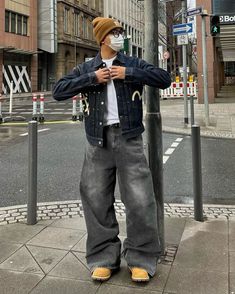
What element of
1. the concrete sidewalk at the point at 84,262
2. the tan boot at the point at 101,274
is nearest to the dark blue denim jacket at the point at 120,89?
the tan boot at the point at 101,274

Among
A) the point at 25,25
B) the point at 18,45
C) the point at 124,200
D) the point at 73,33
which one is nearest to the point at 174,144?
the point at 124,200

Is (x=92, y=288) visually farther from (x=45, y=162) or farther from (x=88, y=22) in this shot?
(x=88, y=22)

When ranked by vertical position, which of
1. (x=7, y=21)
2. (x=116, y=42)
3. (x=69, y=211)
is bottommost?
(x=69, y=211)

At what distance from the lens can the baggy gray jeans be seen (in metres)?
3.27

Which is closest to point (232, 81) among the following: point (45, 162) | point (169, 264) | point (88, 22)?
point (88, 22)

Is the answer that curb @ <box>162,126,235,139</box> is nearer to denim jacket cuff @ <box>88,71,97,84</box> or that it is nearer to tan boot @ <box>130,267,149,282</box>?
tan boot @ <box>130,267,149,282</box>

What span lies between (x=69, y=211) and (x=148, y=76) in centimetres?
252

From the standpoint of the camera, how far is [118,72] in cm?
309

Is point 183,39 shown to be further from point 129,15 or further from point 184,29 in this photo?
point 129,15

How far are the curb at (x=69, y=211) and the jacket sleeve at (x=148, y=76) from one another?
7.24 feet

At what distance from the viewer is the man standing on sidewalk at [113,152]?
3.19 metres

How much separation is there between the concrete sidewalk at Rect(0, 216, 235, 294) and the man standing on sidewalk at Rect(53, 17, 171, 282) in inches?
5.5

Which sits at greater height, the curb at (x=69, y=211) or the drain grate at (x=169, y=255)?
the drain grate at (x=169, y=255)

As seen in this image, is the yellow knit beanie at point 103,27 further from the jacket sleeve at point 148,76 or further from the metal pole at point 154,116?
the metal pole at point 154,116
